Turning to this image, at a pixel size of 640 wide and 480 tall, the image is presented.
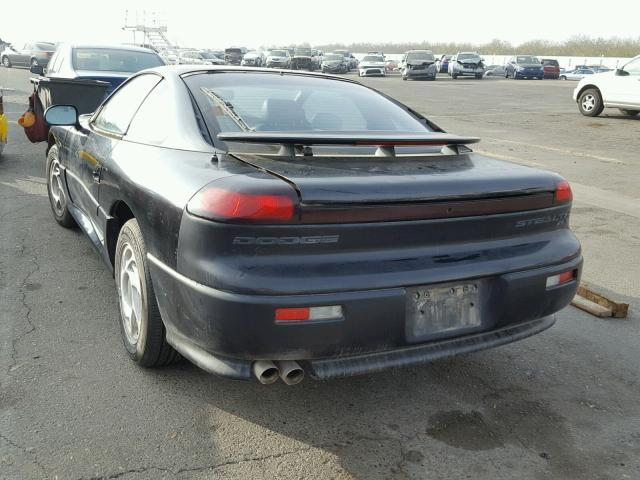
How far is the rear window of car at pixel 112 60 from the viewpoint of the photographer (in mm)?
9469

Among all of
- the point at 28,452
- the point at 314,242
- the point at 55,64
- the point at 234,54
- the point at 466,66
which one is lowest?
the point at 28,452

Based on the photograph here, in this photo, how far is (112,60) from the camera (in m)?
9.57

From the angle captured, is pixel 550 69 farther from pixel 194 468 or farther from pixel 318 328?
pixel 194 468

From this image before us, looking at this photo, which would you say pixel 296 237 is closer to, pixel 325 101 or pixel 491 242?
pixel 491 242

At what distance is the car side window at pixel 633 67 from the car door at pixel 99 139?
46.9 feet

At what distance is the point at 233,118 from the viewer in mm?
3287

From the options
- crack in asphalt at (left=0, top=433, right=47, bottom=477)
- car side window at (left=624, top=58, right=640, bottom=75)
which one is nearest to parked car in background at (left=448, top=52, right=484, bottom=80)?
car side window at (left=624, top=58, right=640, bottom=75)

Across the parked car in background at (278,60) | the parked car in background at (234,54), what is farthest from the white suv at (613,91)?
the parked car in background at (234,54)

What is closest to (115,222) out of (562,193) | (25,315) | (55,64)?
(25,315)

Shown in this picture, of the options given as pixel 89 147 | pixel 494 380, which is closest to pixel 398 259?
pixel 494 380

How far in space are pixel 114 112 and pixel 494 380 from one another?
2873 mm

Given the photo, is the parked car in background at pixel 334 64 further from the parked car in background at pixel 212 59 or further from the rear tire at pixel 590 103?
the rear tire at pixel 590 103

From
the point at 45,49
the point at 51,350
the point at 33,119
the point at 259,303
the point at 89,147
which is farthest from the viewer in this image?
the point at 45,49

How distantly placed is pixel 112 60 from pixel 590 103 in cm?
1252
